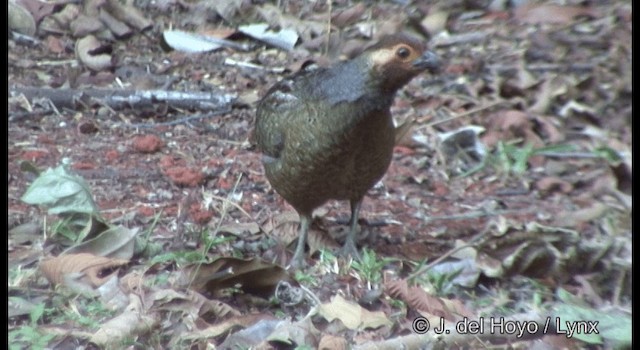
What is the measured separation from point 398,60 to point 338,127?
1.19 ft

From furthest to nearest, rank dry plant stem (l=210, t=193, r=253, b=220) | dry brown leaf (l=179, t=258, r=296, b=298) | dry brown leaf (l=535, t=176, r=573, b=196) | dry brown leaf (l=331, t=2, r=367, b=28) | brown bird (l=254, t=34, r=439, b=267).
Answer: dry brown leaf (l=331, t=2, r=367, b=28)
dry brown leaf (l=535, t=176, r=573, b=196)
dry plant stem (l=210, t=193, r=253, b=220)
brown bird (l=254, t=34, r=439, b=267)
dry brown leaf (l=179, t=258, r=296, b=298)

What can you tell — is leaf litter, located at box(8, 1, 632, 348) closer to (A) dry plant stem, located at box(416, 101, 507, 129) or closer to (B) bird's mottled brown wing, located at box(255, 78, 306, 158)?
(A) dry plant stem, located at box(416, 101, 507, 129)

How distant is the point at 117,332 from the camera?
357cm

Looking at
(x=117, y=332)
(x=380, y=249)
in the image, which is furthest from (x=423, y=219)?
(x=117, y=332)

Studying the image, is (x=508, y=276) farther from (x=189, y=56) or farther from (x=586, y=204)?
(x=189, y=56)

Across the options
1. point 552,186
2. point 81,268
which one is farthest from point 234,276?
point 552,186

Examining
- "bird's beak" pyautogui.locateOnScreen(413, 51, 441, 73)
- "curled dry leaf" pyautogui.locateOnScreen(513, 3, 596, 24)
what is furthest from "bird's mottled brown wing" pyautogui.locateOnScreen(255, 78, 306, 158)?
"curled dry leaf" pyautogui.locateOnScreen(513, 3, 596, 24)

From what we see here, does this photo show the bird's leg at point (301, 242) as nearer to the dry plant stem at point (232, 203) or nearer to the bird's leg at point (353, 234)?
the bird's leg at point (353, 234)

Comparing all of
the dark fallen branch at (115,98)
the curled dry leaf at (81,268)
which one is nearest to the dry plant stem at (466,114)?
the dark fallen branch at (115,98)

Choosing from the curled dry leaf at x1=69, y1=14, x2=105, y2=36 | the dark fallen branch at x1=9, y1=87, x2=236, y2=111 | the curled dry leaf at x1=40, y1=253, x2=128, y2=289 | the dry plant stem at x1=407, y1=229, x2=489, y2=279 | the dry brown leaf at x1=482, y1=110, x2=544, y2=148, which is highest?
the curled dry leaf at x1=40, y1=253, x2=128, y2=289

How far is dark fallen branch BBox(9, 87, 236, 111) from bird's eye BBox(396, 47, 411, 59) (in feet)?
6.67

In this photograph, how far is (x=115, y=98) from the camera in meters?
6.39

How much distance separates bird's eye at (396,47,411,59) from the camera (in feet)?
15.3

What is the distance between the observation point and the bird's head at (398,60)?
183 inches
